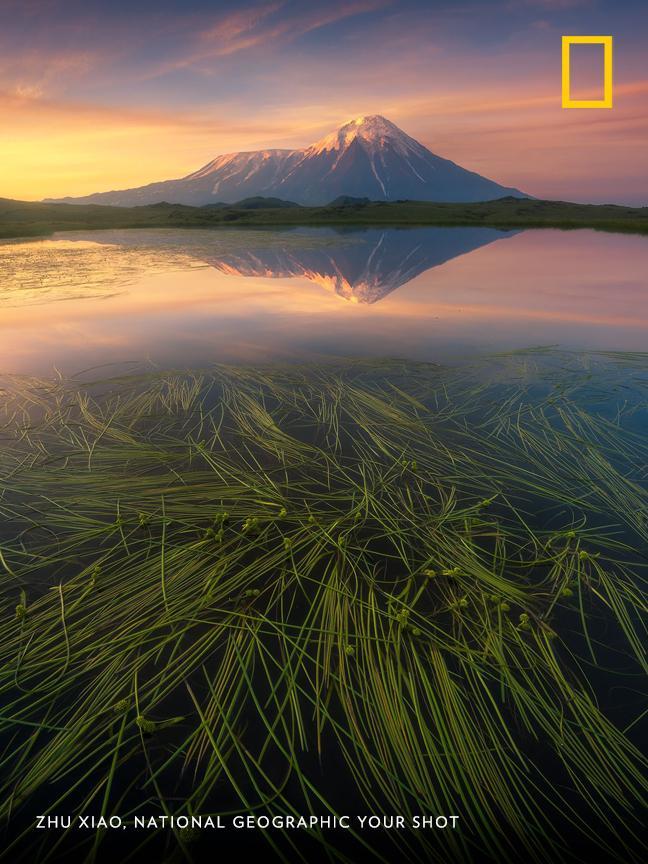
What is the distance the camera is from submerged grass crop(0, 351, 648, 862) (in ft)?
5.49

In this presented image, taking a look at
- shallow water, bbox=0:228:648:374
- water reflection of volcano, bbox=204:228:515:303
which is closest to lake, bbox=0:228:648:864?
shallow water, bbox=0:228:648:374

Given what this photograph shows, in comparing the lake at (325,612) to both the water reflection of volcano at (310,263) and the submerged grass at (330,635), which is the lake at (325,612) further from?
the water reflection of volcano at (310,263)

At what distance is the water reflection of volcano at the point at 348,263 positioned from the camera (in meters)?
13.8

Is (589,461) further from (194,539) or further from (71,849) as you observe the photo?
(71,849)

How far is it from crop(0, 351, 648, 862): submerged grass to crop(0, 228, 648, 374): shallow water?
367 cm

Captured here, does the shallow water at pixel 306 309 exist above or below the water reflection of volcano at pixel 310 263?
below

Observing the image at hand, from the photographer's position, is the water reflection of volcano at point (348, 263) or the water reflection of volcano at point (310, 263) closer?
the water reflection of volcano at point (348, 263)

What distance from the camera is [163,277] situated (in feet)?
49.2

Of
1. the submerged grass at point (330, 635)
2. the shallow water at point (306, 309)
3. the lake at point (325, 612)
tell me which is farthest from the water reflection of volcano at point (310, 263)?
the submerged grass at point (330, 635)

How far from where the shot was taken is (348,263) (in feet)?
60.5

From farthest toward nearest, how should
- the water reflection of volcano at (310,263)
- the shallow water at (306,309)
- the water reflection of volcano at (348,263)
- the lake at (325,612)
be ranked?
1. the water reflection of volcano at (310,263)
2. the water reflection of volcano at (348,263)
3. the shallow water at (306,309)
4. the lake at (325,612)

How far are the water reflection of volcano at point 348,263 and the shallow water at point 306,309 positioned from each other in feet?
0.36

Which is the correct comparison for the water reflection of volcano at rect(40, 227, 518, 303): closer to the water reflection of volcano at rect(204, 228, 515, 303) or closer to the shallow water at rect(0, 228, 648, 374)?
the water reflection of volcano at rect(204, 228, 515, 303)

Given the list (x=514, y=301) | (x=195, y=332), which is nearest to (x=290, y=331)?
(x=195, y=332)
